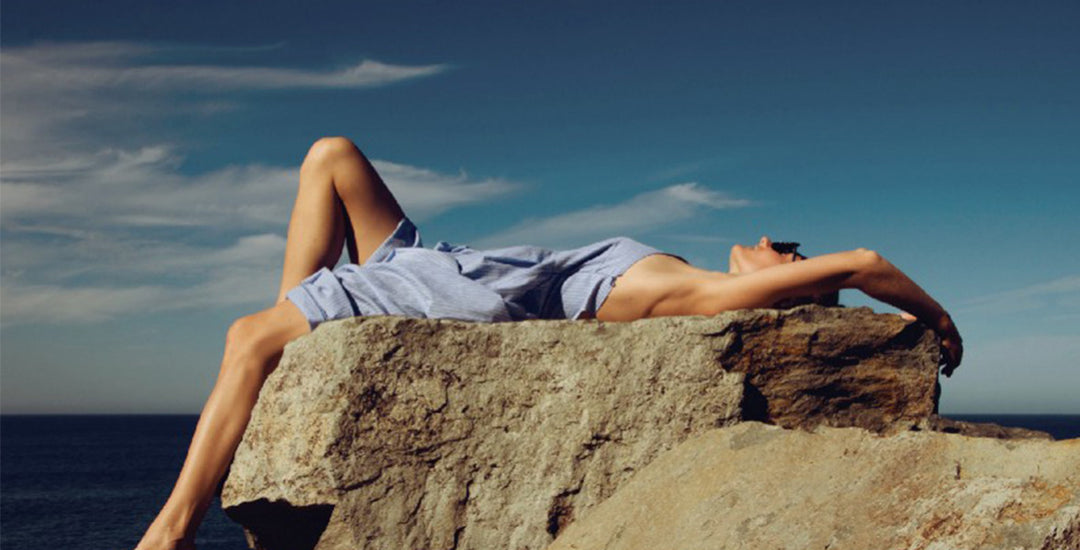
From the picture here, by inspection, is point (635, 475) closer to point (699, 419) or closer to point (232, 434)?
point (699, 419)

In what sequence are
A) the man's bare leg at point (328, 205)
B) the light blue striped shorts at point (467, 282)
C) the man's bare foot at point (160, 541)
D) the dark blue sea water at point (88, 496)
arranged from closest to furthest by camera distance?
the man's bare foot at point (160, 541), the light blue striped shorts at point (467, 282), the man's bare leg at point (328, 205), the dark blue sea water at point (88, 496)

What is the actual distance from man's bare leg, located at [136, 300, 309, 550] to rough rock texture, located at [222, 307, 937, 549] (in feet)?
0.73

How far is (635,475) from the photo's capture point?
3.26 metres

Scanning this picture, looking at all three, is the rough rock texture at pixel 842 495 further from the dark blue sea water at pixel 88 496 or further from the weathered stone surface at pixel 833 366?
the dark blue sea water at pixel 88 496

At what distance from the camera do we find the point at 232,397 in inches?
138

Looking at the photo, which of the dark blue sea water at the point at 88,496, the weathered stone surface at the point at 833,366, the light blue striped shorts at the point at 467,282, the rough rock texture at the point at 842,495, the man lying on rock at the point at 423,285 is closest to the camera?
the rough rock texture at the point at 842,495

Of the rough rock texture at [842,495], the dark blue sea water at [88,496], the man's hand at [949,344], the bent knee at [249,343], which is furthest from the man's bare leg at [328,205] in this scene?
the dark blue sea water at [88,496]

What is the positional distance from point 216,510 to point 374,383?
6240 centimetres

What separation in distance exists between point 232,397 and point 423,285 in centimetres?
89

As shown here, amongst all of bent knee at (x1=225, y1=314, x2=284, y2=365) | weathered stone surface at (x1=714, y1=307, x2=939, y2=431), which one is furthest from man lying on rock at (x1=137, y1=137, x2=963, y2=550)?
weathered stone surface at (x1=714, y1=307, x2=939, y2=431)

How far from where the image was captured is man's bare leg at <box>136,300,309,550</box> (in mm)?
3426

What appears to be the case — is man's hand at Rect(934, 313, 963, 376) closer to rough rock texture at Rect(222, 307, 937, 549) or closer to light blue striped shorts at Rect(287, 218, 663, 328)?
rough rock texture at Rect(222, 307, 937, 549)

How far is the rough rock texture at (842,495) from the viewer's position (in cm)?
226

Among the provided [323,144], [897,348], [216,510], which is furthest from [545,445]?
[216,510]
